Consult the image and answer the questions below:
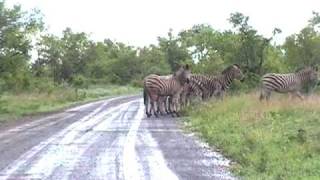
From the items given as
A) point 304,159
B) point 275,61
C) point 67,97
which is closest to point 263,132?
point 304,159

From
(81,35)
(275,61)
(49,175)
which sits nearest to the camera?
(49,175)

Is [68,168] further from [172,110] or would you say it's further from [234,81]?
[234,81]

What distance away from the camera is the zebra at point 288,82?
86.5 ft

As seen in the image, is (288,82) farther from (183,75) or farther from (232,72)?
(183,75)

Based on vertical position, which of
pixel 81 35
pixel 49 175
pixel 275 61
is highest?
pixel 81 35

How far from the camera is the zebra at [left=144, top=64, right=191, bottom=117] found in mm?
28234

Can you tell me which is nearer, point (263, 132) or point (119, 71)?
point (263, 132)

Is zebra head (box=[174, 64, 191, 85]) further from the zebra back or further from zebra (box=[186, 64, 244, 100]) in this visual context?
the zebra back

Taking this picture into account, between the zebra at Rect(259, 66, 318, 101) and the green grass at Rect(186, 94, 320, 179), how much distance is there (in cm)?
191

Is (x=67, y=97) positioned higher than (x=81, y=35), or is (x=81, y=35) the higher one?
(x=81, y=35)

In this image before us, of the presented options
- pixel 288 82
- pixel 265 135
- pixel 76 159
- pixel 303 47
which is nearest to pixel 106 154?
pixel 76 159

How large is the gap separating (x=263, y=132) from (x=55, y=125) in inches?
353

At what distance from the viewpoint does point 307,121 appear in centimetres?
1700

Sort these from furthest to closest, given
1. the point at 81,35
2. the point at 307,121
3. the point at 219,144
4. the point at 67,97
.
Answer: the point at 81,35 → the point at 67,97 → the point at 307,121 → the point at 219,144
